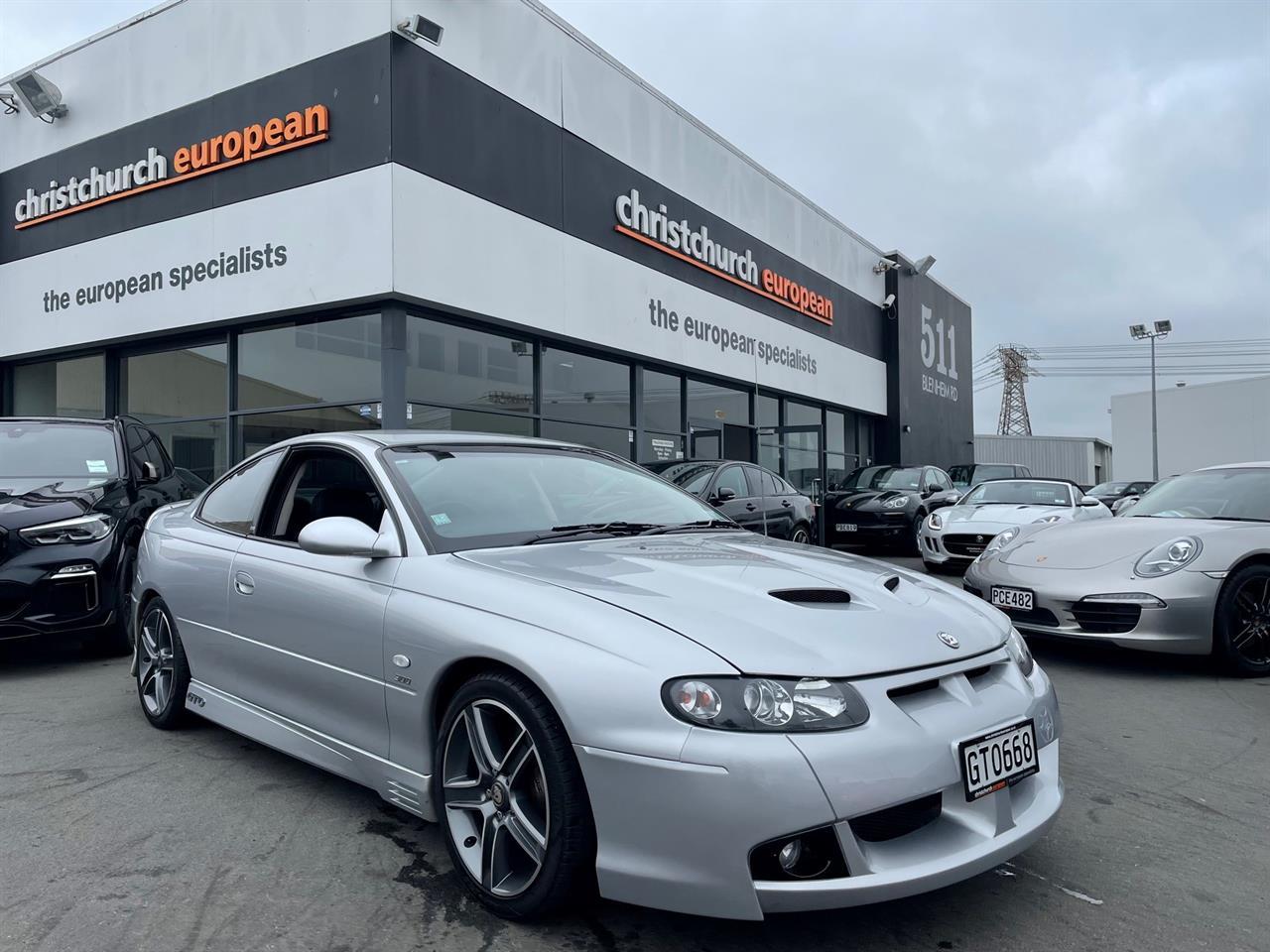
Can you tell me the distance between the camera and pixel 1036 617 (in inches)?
214

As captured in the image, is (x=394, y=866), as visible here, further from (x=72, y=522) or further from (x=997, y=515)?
(x=997, y=515)

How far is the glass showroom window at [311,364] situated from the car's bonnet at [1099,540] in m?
6.98

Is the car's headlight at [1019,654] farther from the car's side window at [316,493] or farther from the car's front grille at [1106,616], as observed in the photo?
the car's front grille at [1106,616]

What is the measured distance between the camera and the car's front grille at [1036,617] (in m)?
5.37

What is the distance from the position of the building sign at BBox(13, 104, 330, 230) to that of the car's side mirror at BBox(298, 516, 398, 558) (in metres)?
8.36

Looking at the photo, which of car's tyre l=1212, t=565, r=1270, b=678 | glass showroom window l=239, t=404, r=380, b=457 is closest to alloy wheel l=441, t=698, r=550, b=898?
car's tyre l=1212, t=565, r=1270, b=678

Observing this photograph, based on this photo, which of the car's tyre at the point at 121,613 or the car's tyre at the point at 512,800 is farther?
the car's tyre at the point at 121,613

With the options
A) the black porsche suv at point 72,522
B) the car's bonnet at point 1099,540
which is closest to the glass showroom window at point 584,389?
the black porsche suv at point 72,522

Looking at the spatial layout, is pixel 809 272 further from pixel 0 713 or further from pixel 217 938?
pixel 217 938

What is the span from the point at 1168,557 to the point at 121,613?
643 cm

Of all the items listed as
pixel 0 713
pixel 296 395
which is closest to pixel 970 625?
pixel 0 713

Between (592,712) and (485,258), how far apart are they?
9100mm

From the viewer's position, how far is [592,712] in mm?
2107

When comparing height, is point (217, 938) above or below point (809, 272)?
below
